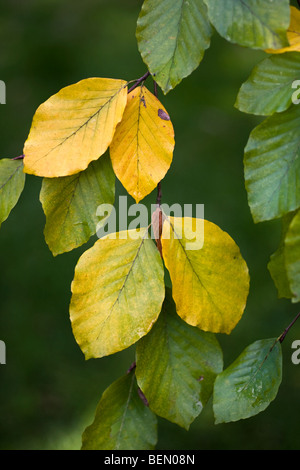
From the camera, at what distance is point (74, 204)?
0.54 m

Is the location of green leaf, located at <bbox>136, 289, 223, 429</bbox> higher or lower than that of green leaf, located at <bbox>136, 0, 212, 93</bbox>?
lower

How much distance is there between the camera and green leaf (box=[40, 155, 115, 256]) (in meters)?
0.54

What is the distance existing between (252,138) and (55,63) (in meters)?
3.39

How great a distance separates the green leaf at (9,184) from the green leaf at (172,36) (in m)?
0.19

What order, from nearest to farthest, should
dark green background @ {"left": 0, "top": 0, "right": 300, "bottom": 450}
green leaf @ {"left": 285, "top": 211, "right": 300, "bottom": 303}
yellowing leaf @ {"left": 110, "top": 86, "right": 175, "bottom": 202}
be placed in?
green leaf @ {"left": 285, "top": 211, "right": 300, "bottom": 303}, yellowing leaf @ {"left": 110, "top": 86, "right": 175, "bottom": 202}, dark green background @ {"left": 0, "top": 0, "right": 300, "bottom": 450}

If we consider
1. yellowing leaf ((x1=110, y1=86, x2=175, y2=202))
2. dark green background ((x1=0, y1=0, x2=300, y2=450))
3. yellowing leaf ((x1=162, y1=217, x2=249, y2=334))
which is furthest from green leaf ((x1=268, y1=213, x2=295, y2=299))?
dark green background ((x1=0, y1=0, x2=300, y2=450))

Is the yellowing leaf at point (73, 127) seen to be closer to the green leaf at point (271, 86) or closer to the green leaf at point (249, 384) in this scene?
the green leaf at point (271, 86)

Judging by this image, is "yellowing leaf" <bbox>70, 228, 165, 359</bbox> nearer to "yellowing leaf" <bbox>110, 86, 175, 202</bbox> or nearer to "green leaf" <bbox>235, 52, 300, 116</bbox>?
"yellowing leaf" <bbox>110, 86, 175, 202</bbox>

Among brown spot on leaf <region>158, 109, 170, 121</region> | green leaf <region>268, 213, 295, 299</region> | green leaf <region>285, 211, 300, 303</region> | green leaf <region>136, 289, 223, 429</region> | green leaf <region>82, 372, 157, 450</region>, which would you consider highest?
brown spot on leaf <region>158, 109, 170, 121</region>

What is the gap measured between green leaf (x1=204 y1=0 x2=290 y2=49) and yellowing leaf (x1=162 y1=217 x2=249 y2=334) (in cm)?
18

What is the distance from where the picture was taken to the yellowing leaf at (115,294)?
486 millimetres

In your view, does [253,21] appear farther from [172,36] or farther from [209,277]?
[209,277]

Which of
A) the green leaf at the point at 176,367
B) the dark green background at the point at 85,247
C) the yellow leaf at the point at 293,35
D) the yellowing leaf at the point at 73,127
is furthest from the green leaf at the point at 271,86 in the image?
the dark green background at the point at 85,247

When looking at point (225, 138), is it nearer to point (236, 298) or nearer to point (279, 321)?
point (279, 321)
